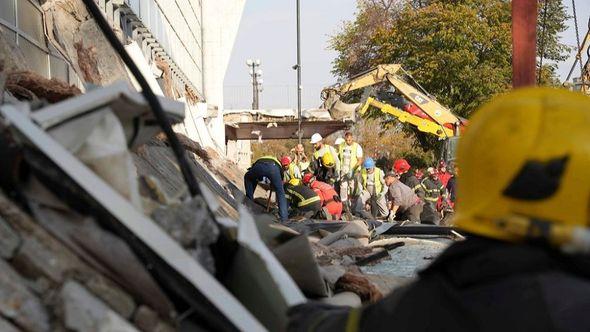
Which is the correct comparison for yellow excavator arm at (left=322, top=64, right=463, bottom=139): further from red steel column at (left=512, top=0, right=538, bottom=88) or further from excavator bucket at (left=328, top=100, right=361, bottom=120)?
red steel column at (left=512, top=0, right=538, bottom=88)

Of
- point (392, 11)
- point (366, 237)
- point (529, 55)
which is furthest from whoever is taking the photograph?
point (392, 11)

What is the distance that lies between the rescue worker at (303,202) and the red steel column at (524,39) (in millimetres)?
4885

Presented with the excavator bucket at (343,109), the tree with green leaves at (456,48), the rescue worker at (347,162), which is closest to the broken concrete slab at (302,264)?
the rescue worker at (347,162)

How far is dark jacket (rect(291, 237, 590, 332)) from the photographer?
52.7 inches

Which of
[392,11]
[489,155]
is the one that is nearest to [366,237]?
[489,155]

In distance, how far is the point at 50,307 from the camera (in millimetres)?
1746

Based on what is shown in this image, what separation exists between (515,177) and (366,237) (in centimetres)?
499

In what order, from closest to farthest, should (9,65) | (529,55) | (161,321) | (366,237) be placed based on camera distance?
(161,321), (9,65), (529,55), (366,237)

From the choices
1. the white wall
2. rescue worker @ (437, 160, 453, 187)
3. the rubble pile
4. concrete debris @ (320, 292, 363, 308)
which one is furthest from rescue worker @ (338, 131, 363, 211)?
the rubble pile

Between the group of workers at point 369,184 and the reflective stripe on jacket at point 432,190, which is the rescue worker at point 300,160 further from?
the reflective stripe on jacket at point 432,190

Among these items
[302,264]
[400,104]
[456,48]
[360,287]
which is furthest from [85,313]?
[456,48]

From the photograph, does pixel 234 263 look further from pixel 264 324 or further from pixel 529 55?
pixel 529 55

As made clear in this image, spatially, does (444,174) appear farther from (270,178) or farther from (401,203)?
(270,178)

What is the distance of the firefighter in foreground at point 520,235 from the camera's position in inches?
53.1
